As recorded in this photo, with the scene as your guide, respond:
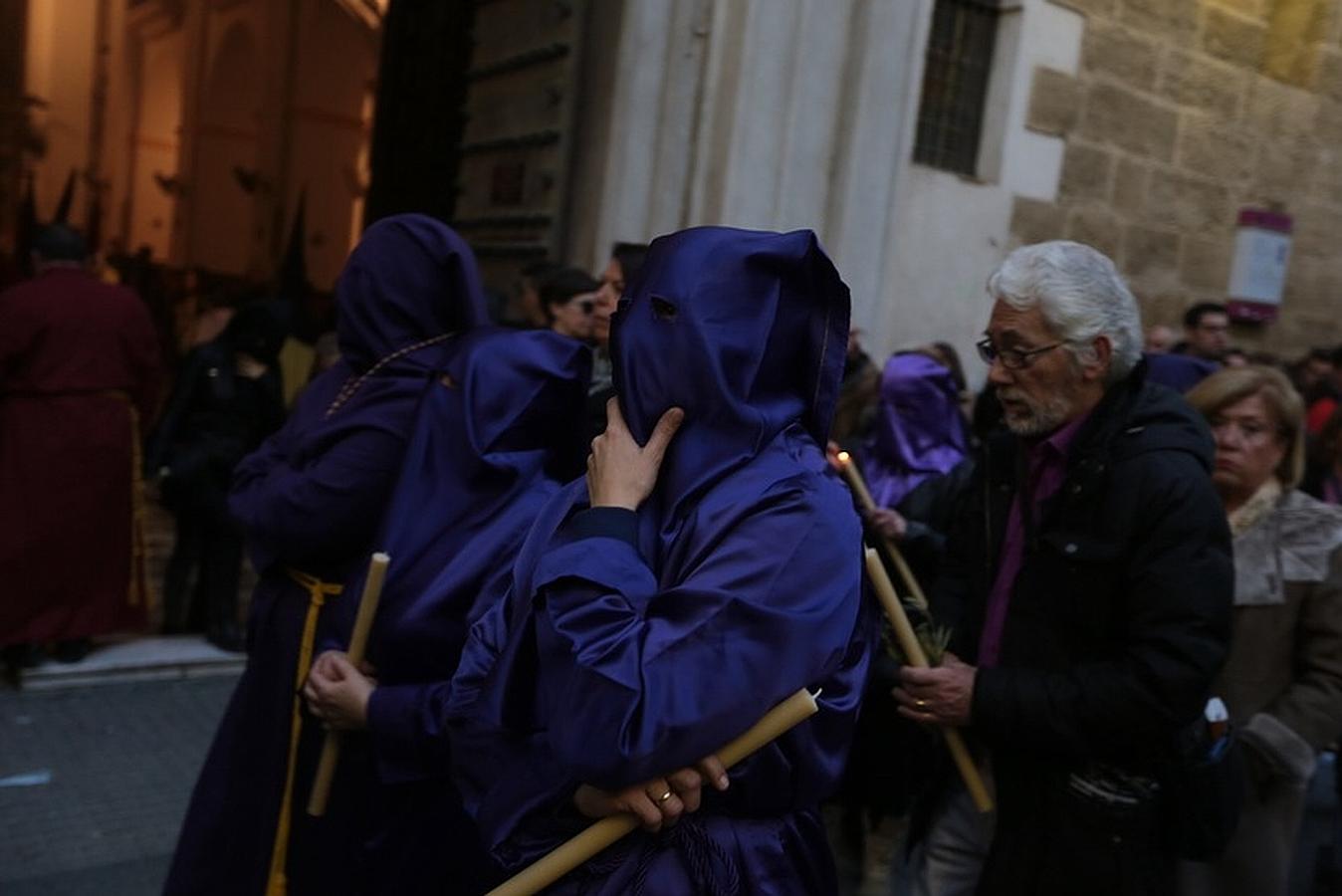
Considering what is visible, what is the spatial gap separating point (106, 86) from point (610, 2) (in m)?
12.8

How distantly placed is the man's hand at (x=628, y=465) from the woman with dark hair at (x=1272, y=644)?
→ 1883 mm

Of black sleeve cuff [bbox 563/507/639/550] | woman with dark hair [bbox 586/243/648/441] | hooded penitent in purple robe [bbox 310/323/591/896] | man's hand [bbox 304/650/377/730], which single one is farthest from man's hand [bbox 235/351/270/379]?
black sleeve cuff [bbox 563/507/639/550]

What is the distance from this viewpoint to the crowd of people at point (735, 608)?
1.68 metres

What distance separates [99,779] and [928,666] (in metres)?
3.32

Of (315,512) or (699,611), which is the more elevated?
(699,611)

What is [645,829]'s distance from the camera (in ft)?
5.83

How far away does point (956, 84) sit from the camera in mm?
7547

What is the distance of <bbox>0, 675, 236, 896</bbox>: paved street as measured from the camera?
13.2 feet

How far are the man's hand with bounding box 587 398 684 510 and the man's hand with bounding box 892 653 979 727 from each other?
3.80 ft

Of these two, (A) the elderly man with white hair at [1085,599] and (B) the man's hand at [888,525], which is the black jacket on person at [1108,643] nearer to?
(A) the elderly man with white hair at [1085,599]

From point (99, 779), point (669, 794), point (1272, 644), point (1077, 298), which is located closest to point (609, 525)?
point (669, 794)

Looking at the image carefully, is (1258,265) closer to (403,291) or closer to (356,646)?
(403,291)

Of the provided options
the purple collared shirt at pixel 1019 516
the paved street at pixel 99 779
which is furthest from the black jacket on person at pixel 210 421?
the purple collared shirt at pixel 1019 516

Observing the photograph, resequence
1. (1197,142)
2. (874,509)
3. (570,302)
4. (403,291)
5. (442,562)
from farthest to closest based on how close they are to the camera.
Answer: (1197,142) < (570,302) < (874,509) < (403,291) < (442,562)
